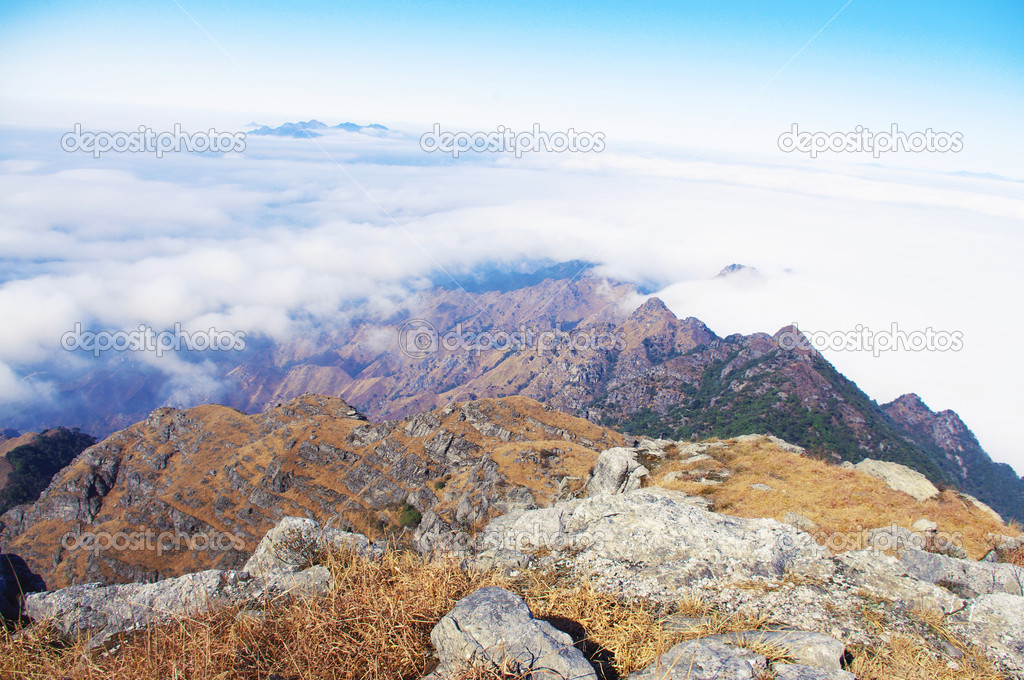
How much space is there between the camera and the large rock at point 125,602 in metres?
5.39

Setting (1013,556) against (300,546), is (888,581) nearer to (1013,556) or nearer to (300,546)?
(1013,556)

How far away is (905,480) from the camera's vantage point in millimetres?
22938

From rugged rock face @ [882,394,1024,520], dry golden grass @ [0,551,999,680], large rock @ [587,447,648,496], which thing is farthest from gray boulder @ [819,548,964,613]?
rugged rock face @ [882,394,1024,520]

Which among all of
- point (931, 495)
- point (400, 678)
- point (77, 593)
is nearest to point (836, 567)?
point (400, 678)

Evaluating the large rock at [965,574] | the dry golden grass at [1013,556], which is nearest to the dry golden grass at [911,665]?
the large rock at [965,574]

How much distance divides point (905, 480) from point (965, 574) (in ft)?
59.6

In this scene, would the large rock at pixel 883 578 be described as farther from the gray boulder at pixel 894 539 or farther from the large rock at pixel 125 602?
the large rock at pixel 125 602

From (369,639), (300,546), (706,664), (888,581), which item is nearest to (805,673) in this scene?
(706,664)

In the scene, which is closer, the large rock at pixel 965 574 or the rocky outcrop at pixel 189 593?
the rocky outcrop at pixel 189 593

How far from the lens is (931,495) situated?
20391mm

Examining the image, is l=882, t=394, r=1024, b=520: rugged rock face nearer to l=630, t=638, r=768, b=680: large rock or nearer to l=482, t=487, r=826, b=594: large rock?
l=482, t=487, r=826, b=594: large rock

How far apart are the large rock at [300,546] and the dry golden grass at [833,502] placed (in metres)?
9.97

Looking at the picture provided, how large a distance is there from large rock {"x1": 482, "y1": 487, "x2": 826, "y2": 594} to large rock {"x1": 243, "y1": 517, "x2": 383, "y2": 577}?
3.13 metres

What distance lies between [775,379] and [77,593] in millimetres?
202565
